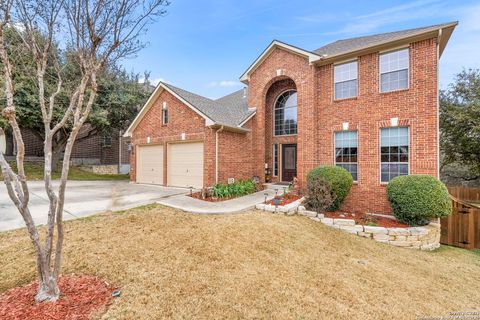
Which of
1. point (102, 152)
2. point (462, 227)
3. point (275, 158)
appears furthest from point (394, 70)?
point (102, 152)

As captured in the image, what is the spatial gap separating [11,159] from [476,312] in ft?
83.1

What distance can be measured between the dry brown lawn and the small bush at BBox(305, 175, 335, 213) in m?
1.75

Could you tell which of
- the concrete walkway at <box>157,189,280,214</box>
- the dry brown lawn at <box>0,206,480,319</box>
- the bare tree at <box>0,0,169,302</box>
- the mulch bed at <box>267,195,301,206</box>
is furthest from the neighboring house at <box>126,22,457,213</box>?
the bare tree at <box>0,0,169,302</box>

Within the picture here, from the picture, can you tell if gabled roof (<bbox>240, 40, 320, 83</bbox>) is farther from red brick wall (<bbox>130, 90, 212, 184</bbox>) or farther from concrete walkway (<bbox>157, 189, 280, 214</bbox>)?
concrete walkway (<bbox>157, 189, 280, 214</bbox>)

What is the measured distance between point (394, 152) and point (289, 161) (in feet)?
16.1

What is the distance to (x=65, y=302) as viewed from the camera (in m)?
2.87

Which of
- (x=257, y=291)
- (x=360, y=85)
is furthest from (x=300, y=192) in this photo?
(x=257, y=291)

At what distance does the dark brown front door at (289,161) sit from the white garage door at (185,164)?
4737mm

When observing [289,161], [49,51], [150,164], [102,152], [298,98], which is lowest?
[150,164]

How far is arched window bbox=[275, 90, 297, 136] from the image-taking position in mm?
12369

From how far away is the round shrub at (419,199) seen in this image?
711 centimetres

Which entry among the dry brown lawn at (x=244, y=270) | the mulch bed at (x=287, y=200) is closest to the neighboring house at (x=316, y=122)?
Answer: the mulch bed at (x=287, y=200)

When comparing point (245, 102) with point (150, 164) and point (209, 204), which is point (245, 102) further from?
point (209, 204)

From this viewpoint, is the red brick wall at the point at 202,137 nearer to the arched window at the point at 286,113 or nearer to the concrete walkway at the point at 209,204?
the concrete walkway at the point at 209,204
